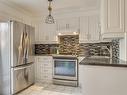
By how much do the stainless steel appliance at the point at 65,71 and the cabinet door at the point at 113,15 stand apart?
7.39 feet

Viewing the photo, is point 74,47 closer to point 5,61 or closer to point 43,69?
point 43,69

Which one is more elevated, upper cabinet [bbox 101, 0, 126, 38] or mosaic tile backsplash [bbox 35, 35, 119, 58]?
upper cabinet [bbox 101, 0, 126, 38]

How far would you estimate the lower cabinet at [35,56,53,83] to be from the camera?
15.8 ft

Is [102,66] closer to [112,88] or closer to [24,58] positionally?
[112,88]

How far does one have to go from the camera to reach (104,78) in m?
2.09

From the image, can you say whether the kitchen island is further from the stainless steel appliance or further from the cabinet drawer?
the cabinet drawer

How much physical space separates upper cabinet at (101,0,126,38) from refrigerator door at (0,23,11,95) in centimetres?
246

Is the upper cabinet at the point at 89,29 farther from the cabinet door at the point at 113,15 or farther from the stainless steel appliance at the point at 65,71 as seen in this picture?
the cabinet door at the point at 113,15

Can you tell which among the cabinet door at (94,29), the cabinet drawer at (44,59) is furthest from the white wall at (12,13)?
the cabinet door at (94,29)

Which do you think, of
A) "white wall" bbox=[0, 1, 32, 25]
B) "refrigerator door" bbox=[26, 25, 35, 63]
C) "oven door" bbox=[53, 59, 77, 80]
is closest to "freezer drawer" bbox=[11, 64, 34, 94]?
"refrigerator door" bbox=[26, 25, 35, 63]

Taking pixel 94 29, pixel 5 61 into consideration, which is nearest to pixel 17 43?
pixel 5 61

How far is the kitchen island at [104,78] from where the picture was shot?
6.50 feet

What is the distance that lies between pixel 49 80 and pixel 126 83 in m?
3.30

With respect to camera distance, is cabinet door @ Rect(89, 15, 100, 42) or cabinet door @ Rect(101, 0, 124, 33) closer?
cabinet door @ Rect(101, 0, 124, 33)
